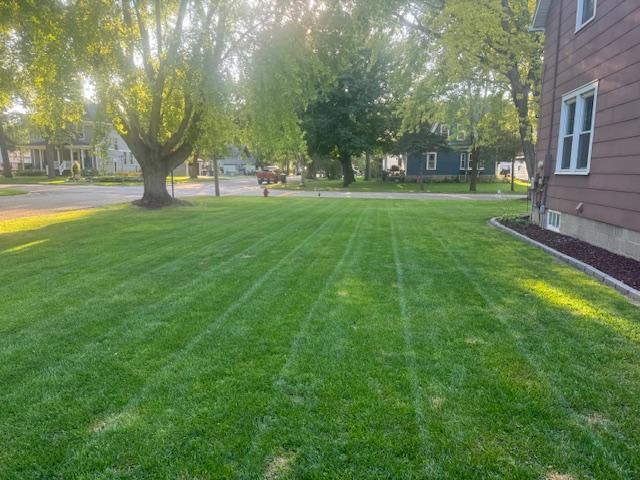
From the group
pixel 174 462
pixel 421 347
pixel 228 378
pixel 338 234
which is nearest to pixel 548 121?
pixel 338 234

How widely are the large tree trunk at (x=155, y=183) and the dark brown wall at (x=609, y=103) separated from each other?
42.4 feet

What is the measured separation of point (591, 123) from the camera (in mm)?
8367

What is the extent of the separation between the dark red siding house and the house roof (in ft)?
0.08

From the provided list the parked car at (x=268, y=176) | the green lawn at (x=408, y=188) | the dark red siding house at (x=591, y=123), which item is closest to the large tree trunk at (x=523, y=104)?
the dark red siding house at (x=591, y=123)

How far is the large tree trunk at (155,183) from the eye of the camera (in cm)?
1612

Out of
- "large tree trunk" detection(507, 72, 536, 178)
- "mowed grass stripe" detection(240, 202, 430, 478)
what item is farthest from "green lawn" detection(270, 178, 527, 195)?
"mowed grass stripe" detection(240, 202, 430, 478)

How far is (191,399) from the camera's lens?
9.62 ft

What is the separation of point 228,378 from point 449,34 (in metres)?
12.6

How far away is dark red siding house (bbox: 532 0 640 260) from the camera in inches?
268

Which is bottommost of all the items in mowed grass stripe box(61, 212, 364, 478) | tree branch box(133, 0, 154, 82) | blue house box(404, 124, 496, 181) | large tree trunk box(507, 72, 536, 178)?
mowed grass stripe box(61, 212, 364, 478)

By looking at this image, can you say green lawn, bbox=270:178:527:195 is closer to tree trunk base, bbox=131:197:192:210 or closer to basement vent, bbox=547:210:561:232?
tree trunk base, bbox=131:197:192:210

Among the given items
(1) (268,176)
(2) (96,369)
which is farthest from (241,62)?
(1) (268,176)

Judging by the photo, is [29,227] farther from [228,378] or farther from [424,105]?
[424,105]

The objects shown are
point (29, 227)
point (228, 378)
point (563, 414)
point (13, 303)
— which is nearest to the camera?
point (563, 414)
